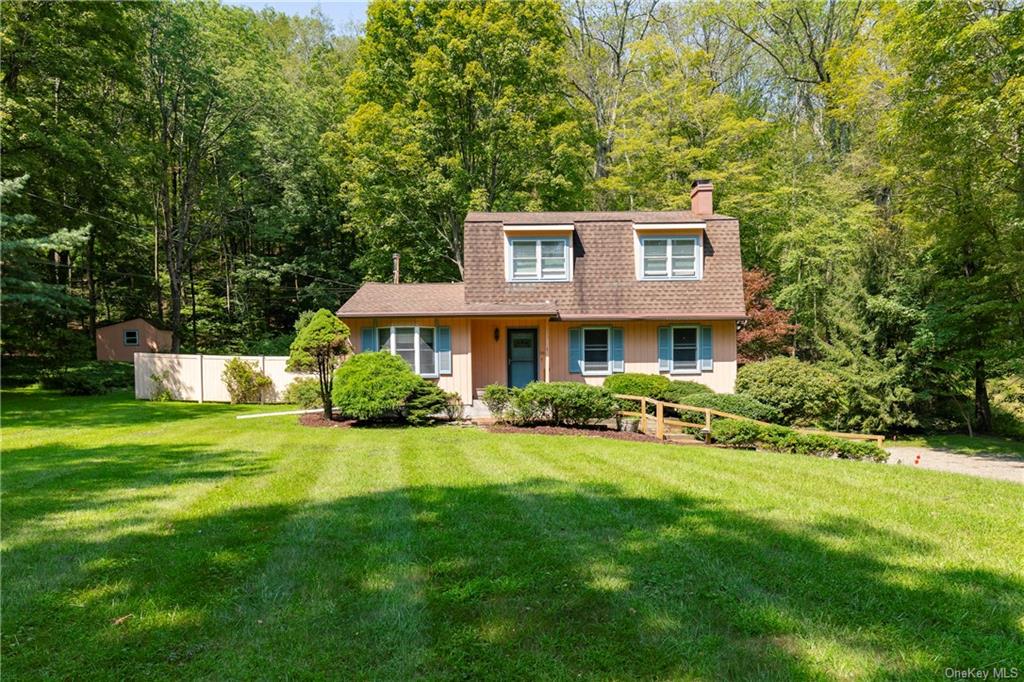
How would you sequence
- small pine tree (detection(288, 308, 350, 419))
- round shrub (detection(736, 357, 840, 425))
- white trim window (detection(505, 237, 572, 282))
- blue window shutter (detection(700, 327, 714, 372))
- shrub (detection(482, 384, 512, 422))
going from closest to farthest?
1. small pine tree (detection(288, 308, 350, 419))
2. shrub (detection(482, 384, 512, 422))
3. round shrub (detection(736, 357, 840, 425))
4. blue window shutter (detection(700, 327, 714, 372))
5. white trim window (detection(505, 237, 572, 282))

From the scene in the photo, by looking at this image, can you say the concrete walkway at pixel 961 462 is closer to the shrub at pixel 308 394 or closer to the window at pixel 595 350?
the window at pixel 595 350

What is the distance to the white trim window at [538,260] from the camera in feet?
54.6

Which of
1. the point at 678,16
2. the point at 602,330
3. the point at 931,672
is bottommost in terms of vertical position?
the point at 931,672

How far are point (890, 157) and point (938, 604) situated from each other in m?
16.9

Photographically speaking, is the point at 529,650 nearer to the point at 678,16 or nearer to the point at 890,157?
the point at 890,157

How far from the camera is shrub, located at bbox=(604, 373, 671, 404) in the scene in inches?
580

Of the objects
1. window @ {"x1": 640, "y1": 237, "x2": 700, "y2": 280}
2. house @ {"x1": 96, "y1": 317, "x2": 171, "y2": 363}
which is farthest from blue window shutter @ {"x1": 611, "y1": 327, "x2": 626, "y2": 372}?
house @ {"x1": 96, "y1": 317, "x2": 171, "y2": 363}

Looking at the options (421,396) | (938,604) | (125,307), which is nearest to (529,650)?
(938,604)

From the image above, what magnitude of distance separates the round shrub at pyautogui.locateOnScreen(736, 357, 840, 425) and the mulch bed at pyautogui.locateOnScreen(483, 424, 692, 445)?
15.7ft

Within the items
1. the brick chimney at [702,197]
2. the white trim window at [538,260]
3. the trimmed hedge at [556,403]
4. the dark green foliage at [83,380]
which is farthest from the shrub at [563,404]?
the dark green foliage at [83,380]

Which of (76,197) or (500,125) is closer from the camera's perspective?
(76,197)

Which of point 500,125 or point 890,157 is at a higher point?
point 500,125

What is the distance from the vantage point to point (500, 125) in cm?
2294

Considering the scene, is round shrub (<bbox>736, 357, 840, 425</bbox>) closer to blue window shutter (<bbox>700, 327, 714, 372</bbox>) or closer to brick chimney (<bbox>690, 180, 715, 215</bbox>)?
blue window shutter (<bbox>700, 327, 714, 372</bbox>)
